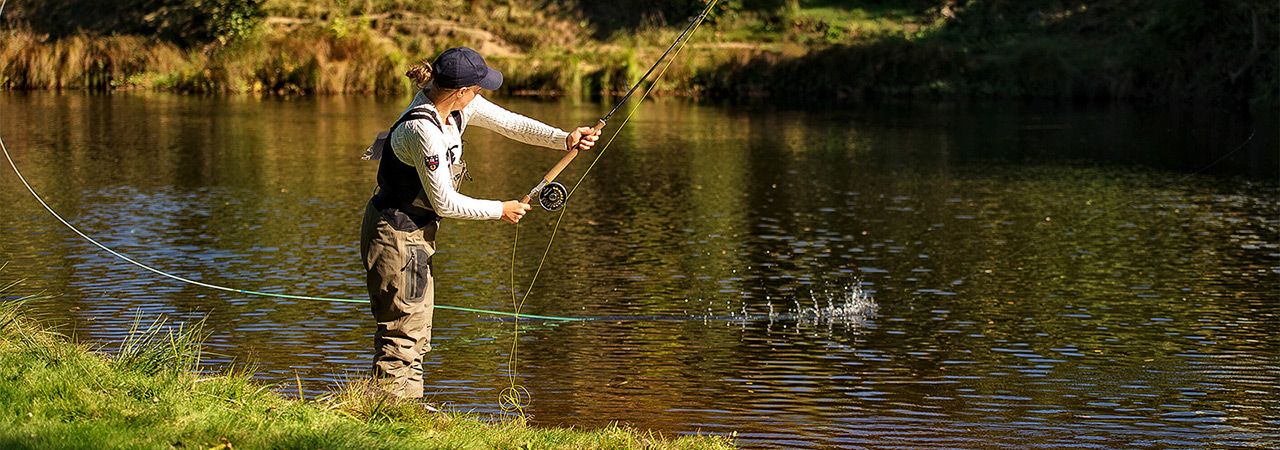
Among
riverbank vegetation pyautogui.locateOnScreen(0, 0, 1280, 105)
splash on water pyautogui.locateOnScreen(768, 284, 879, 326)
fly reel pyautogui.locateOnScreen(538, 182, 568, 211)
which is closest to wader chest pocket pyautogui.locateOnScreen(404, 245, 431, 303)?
fly reel pyautogui.locateOnScreen(538, 182, 568, 211)

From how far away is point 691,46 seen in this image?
130 ft

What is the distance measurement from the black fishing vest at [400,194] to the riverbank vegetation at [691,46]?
30.8 meters

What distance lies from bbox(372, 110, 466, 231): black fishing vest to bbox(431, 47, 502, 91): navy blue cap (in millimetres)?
A: 182

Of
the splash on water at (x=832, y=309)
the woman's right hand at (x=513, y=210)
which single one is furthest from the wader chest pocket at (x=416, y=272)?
the splash on water at (x=832, y=309)

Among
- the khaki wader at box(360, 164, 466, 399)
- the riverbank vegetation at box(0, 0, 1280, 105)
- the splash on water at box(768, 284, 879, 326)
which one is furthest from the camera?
the riverbank vegetation at box(0, 0, 1280, 105)

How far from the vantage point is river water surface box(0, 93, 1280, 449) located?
7531 millimetres

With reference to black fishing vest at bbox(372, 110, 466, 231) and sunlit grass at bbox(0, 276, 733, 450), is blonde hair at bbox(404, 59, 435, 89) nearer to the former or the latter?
black fishing vest at bbox(372, 110, 466, 231)

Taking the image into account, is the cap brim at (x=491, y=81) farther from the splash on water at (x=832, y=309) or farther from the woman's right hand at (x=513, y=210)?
the splash on water at (x=832, y=309)

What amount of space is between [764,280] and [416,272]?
5.68 m

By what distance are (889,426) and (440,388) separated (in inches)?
91.7

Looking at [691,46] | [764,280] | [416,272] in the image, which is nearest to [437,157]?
[416,272]

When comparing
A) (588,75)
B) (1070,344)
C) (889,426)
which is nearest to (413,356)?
(889,426)

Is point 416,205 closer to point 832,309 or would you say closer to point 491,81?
point 491,81

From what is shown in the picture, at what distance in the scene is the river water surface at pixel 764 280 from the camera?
7531 mm
